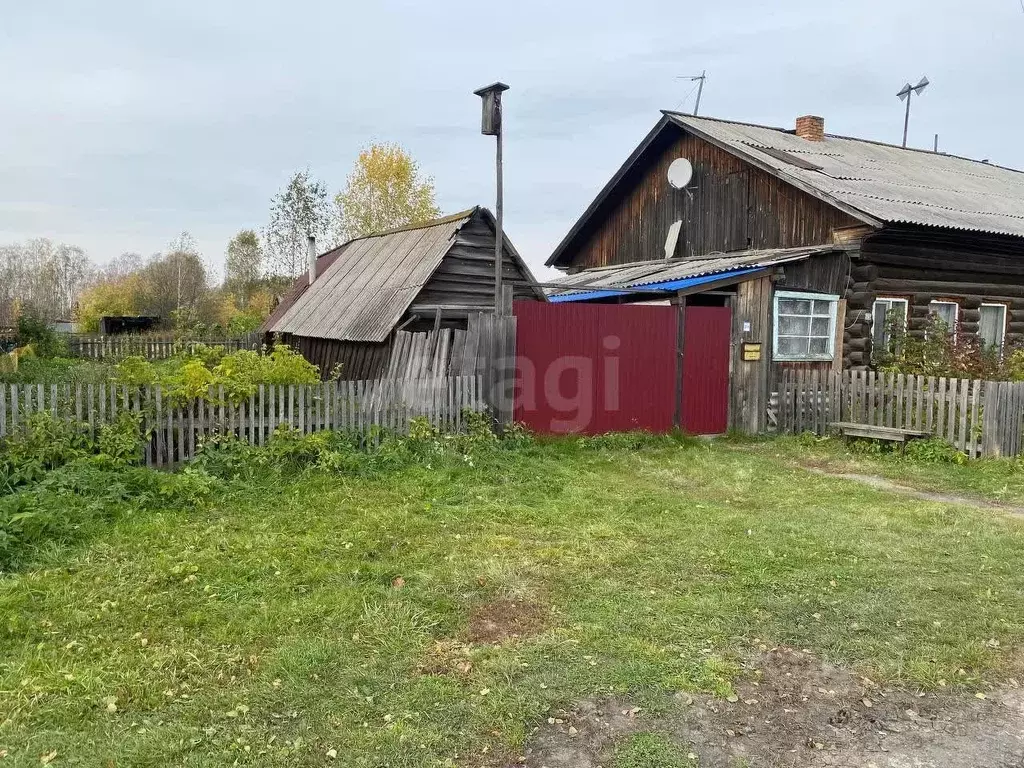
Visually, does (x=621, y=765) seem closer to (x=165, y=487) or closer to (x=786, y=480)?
(x=165, y=487)

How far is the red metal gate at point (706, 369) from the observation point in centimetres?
1229

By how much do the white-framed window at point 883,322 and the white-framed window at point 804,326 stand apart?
1075mm

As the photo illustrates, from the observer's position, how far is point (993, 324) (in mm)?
17734

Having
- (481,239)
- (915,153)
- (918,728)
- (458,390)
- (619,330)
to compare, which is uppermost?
(915,153)

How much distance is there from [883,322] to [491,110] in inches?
365

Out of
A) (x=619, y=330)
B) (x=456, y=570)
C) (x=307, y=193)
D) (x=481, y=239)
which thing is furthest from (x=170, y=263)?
(x=456, y=570)

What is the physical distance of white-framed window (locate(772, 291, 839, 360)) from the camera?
13484 millimetres

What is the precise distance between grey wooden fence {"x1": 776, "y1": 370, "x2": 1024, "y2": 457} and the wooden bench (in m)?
0.19

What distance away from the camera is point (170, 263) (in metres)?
56.2

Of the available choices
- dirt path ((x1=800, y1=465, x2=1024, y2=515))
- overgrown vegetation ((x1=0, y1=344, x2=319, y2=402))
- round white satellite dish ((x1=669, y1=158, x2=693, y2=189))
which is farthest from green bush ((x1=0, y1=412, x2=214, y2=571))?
round white satellite dish ((x1=669, y1=158, x2=693, y2=189))

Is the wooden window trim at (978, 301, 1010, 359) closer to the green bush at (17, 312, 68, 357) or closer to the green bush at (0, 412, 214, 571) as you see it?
the green bush at (0, 412, 214, 571)

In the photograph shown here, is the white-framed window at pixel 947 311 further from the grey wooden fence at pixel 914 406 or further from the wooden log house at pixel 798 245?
the grey wooden fence at pixel 914 406

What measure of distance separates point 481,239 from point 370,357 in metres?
3.18

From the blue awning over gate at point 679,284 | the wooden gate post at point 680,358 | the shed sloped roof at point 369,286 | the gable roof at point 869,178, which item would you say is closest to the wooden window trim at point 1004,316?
the gable roof at point 869,178
